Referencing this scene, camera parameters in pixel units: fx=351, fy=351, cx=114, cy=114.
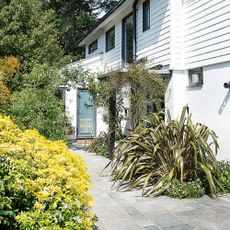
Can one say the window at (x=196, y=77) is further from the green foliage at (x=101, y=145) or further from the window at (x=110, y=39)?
the window at (x=110, y=39)

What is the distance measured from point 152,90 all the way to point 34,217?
693 centimetres

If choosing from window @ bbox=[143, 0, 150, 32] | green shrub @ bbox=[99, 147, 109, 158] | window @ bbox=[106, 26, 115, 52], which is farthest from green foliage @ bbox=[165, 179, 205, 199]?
window @ bbox=[106, 26, 115, 52]

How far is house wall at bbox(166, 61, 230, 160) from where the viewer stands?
8.33m

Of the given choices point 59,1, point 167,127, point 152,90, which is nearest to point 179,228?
point 167,127

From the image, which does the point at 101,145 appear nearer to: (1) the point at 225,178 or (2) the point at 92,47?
(1) the point at 225,178

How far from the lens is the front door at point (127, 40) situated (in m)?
14.2

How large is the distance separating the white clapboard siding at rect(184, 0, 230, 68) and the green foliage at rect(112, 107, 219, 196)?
2.27 meters

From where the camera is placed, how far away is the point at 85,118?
1680cm

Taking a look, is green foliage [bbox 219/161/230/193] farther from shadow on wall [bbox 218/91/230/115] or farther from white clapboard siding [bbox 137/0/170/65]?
white clapboard siding [bbox 137/0/170/65]

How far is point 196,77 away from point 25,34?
33.3ft

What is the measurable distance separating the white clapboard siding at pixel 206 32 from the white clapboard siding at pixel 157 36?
612 millimetres

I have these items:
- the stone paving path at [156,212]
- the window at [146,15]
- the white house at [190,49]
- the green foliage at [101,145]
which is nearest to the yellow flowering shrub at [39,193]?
the stone paving path at [156,212]

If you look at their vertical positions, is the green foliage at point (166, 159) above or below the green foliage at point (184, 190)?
above

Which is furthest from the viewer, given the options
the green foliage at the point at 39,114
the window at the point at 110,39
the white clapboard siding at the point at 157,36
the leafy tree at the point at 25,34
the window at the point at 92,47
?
the window at the point at 92,47
